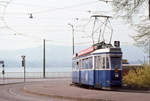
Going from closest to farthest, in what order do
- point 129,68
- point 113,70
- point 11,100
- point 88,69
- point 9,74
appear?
1. point 11,100
2. point 113,70
3. point 88,69
4. point 129,68
5. point 9,74

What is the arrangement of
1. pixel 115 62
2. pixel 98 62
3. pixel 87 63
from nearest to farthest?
pixel 115 62, pixel 98 62, pixel 87 63

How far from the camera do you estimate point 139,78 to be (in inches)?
1253

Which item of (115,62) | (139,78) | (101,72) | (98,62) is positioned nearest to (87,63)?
(98,62)

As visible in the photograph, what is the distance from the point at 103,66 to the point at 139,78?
13.2 ft

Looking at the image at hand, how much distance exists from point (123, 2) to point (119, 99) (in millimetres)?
5399

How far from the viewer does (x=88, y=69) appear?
3195cm

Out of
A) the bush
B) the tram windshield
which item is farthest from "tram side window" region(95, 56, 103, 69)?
the bush

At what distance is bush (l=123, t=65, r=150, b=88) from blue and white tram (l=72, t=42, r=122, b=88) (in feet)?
10.4

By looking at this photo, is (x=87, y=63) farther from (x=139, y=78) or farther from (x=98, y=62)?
(x=139, y=78)

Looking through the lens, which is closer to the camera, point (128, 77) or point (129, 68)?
point (128, 77)

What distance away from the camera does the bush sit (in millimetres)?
31469

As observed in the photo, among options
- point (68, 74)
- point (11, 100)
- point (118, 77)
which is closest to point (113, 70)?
point (118, 77)

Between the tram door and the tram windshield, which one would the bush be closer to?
the tram windshield

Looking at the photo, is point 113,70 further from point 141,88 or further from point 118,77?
point 141,88
